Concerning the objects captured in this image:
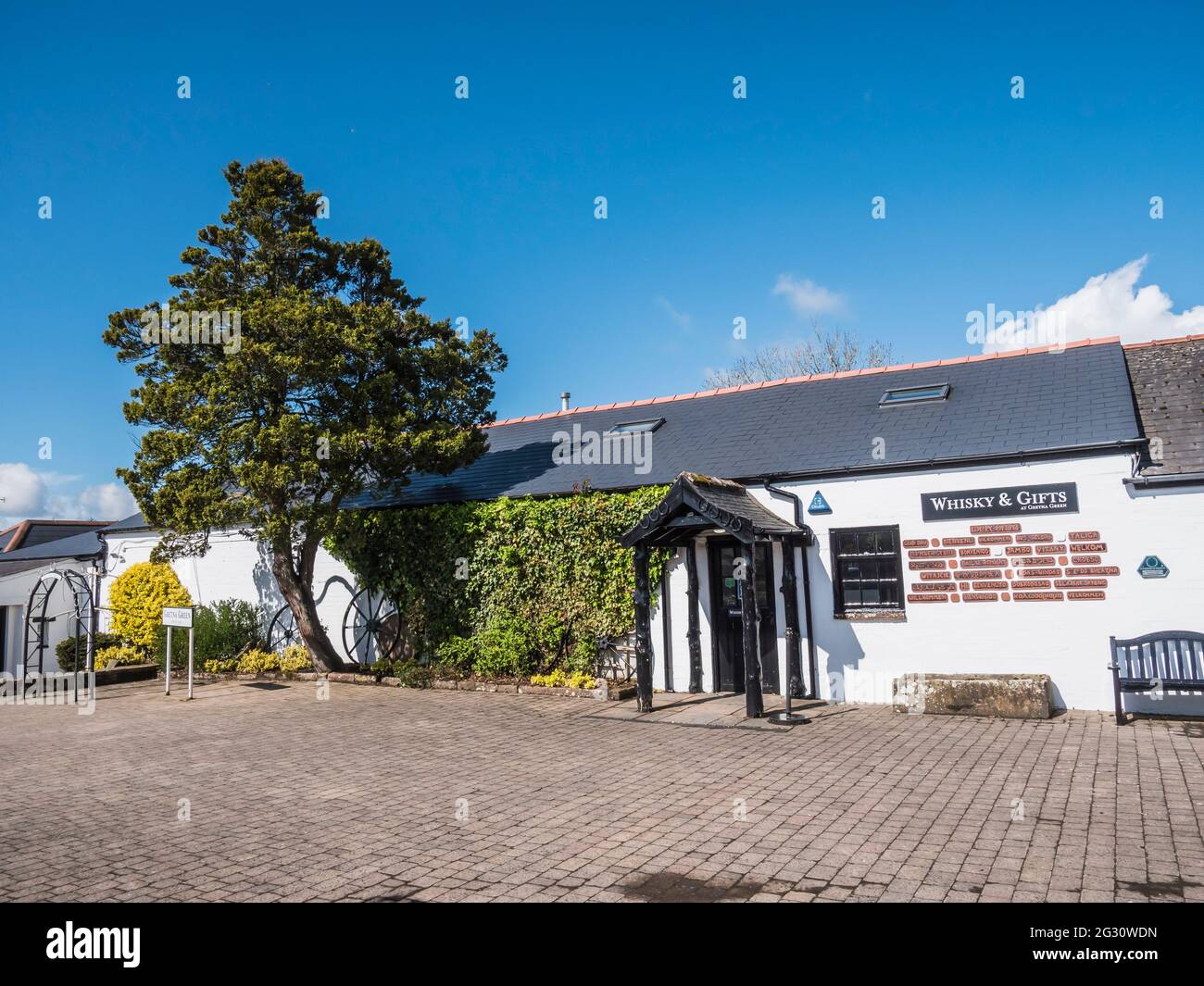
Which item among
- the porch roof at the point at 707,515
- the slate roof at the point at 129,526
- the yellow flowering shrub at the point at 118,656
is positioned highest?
the slate roof at the point at 129,526

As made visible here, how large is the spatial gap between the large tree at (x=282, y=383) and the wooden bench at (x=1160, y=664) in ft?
33.2

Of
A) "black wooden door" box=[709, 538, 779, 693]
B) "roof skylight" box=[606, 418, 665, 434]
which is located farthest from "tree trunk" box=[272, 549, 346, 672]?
"black wooden door" box=[709, 538, 779, 693]

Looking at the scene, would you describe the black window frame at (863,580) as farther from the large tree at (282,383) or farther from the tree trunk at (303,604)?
the tree trunk at (303,604)

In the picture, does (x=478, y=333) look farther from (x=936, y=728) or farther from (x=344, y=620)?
(x=936, y=728)

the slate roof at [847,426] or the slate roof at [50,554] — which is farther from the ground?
the slate roof at [847,426]

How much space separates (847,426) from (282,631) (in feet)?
41.0

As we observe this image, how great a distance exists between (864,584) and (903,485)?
150 cm

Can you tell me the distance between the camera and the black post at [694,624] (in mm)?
12344

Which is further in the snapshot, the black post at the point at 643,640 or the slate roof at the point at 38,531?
the slate roof at the point at 38,531

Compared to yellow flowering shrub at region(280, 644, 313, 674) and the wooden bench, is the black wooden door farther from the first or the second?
yellow flowering shrub at region(280, 644, 313, 674)

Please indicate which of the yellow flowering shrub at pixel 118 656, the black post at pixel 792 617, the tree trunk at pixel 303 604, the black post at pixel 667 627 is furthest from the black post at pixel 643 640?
the yellow flowering shrub at pixel 118 656

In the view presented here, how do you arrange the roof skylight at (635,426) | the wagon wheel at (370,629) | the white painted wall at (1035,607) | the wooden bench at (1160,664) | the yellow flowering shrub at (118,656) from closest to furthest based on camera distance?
the wooden bench at (1160,664), the white painted wall at (1035,607), the wagon wheel at (370,629), the roof skylight at (635,426), the yellow flowering shrub at (118,656)

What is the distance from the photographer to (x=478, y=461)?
17297 mm
